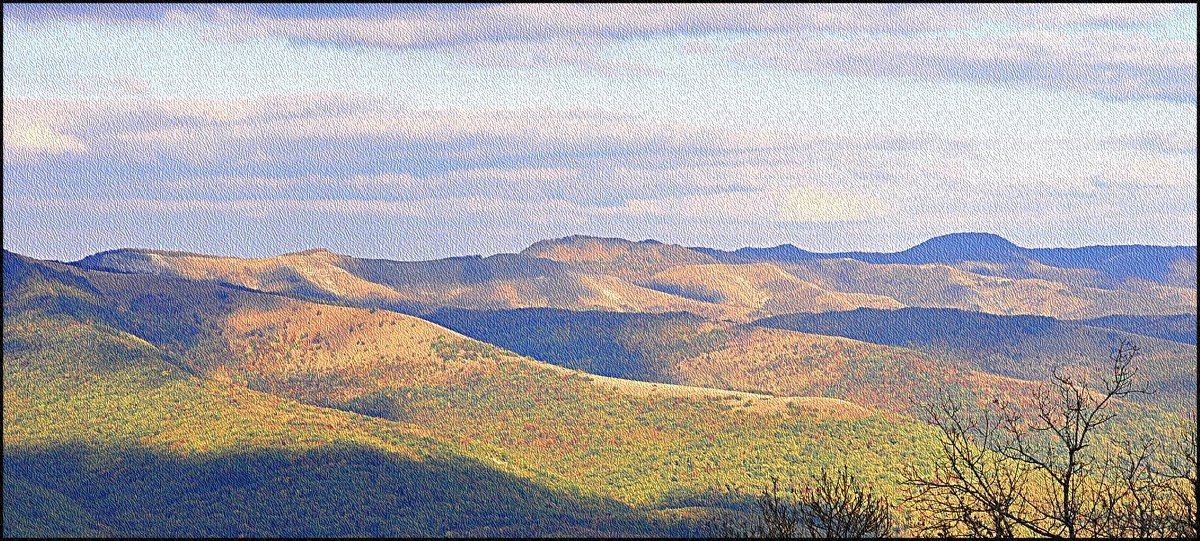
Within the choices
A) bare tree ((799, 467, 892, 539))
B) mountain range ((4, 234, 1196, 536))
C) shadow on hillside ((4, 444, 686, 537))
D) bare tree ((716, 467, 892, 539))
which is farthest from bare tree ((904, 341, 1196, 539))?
shadow on hillside ((4, 444, 686, 537))

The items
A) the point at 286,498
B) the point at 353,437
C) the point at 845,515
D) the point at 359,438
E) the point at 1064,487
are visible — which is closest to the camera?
the point at 1064,487

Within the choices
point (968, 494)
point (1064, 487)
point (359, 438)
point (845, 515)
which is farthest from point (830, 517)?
point (359, 438)

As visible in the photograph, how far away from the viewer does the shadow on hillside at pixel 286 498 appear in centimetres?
11181

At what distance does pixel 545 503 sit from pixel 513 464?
66.4 feet

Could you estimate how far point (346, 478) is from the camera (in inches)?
4867

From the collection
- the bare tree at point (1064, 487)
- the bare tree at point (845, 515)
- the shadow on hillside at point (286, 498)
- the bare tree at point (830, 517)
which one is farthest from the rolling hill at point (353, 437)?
the bare tree at point (1064, 487)

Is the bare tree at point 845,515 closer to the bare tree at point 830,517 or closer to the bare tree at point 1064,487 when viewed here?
the bare tree at point 830,517

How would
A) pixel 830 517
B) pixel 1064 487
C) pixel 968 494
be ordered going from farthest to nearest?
1. pixel 830 517
2. pixel 968 494
3. pixel 1064 487

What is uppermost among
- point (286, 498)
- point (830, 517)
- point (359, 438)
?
point (830, 517)

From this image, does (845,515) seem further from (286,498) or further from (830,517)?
(286,498)

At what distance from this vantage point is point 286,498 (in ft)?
390

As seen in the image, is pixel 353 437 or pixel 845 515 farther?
pixel 353 437

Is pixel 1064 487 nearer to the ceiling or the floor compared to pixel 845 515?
nearer to the ceiling

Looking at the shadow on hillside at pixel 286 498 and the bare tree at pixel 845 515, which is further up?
the bare tree at pixel 845 515
